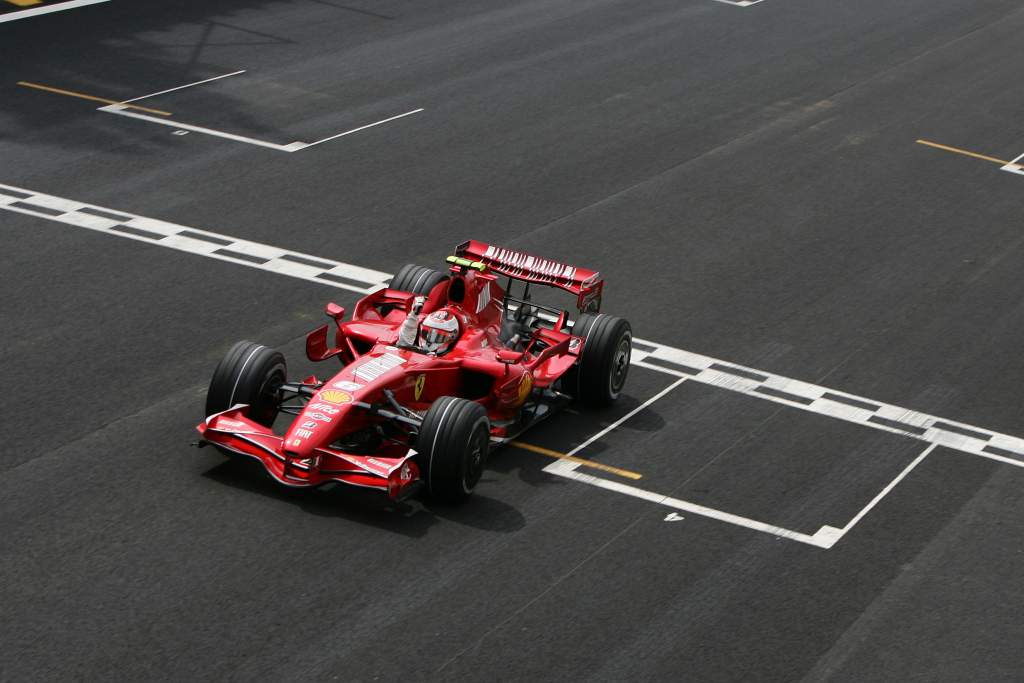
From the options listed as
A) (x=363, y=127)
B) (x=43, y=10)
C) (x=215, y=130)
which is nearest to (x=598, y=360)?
(x=363, y=127)

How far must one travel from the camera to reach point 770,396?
15.5m

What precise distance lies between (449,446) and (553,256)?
7.13m

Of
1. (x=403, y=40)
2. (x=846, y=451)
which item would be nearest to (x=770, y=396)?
(x=846, y=451)

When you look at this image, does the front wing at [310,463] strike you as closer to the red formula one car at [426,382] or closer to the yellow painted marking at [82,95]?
the red formula one car at [426,382]

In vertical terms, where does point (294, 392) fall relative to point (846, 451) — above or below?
above

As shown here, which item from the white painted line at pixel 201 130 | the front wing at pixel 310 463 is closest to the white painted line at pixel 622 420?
the front wing at pixel 310 463

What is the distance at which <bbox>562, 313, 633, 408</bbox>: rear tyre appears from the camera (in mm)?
14484

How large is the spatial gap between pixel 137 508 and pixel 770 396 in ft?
21.2

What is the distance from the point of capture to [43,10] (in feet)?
92.1

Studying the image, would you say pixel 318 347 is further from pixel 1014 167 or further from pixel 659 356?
pixel 1014 167

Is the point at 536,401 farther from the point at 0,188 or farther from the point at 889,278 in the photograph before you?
the point at 0,188

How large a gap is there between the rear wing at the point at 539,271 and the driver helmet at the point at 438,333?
1.52 meters

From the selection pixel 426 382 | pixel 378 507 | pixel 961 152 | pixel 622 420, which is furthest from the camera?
pixel 961 152

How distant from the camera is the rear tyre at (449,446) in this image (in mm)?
12281
